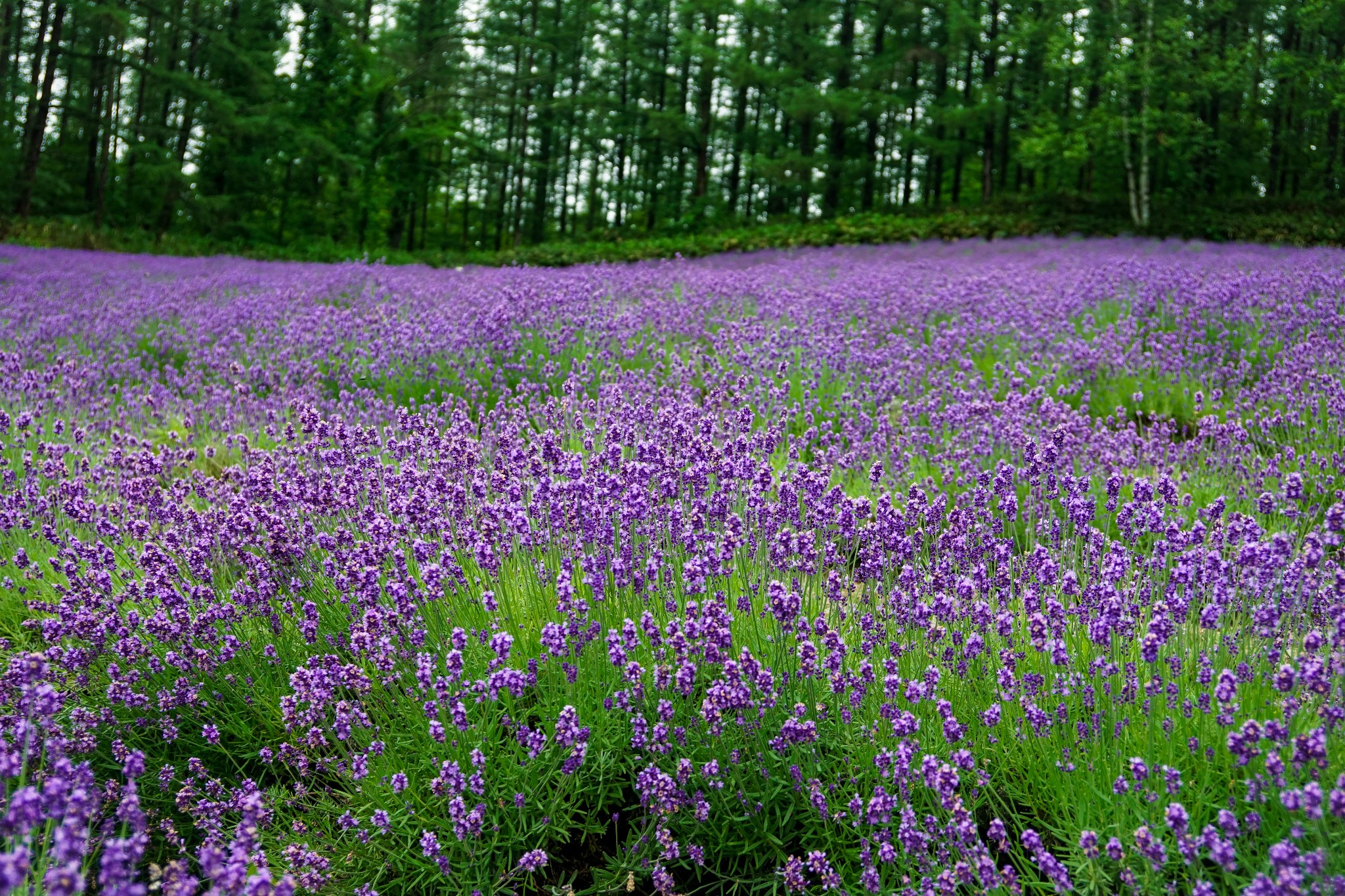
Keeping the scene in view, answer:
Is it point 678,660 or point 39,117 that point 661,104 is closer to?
point 39,117

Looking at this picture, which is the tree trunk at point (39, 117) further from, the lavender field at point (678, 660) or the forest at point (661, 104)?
the lavender field at point (678, 660)

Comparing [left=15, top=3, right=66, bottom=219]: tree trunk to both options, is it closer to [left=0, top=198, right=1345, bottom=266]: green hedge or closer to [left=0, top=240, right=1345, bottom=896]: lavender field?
[left=0, top=198, right=1345, bottom=266]: green hedge

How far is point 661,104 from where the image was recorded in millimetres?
32031

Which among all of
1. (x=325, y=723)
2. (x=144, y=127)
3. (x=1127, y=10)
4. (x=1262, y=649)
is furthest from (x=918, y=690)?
(x=144, y=127)

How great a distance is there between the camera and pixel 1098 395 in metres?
5.58

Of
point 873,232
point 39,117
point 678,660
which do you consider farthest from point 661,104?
point 678,660

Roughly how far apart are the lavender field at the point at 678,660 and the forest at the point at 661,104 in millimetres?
17686

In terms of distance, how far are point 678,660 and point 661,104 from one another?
32590mm

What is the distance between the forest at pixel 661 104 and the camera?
2033 centimetres

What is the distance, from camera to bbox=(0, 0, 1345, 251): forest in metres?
20.3

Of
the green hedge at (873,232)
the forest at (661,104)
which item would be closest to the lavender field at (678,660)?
the green hedge at (873,232)

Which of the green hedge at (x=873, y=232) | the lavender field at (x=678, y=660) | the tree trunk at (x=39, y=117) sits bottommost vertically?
the lavender field at (x=678, y=660)

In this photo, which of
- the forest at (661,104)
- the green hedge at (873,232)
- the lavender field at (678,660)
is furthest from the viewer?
the forest at (661,104)

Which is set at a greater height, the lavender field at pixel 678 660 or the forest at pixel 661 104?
the forest at pixel 661 104
